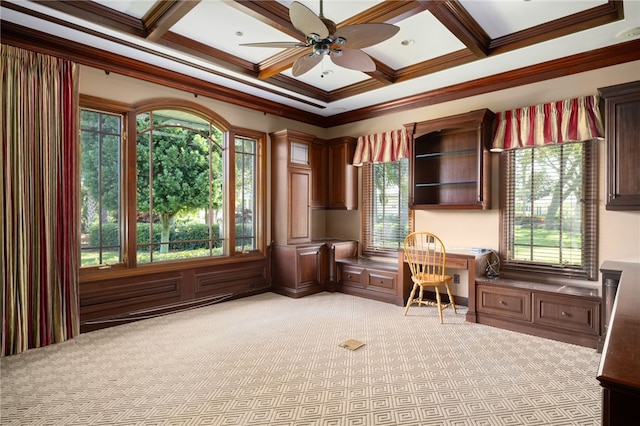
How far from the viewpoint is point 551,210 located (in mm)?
4000

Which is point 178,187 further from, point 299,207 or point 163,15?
point 163,15

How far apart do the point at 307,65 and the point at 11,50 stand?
2.69m

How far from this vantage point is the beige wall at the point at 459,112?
357cm

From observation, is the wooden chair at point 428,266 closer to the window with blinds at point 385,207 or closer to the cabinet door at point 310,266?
the window with blinds at point 385,207

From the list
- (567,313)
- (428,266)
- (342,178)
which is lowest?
(567,313)

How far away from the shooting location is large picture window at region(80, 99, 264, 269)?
385 cm

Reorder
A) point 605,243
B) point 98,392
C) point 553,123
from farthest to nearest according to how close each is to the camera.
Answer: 1. point 553,123
2. point 605,243
3. point 98,392

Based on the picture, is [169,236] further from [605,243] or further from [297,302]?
[605,243]

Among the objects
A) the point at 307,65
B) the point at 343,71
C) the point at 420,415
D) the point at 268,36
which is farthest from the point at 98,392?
the point at 343,71

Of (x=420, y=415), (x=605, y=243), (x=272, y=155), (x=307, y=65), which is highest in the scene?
(x=307, y=65)

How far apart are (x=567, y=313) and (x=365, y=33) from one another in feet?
10.6

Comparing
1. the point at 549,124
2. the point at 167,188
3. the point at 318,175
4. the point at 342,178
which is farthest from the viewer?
the point at 318,175

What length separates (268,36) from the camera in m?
3.63

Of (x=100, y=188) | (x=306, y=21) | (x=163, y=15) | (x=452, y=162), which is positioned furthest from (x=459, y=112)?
(x=100, y=188)
